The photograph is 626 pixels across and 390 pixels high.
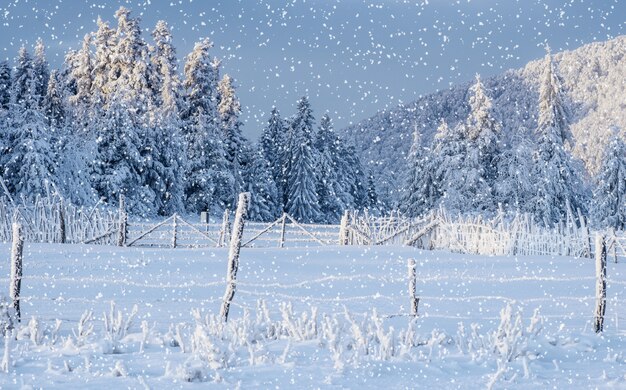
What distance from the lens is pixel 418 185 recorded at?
167 feet

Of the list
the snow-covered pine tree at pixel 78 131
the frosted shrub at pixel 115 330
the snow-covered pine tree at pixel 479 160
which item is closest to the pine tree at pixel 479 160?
the snow-covered pine tree at pixel 479 160

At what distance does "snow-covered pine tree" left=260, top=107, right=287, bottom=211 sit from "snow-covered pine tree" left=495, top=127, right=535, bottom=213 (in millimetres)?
18789

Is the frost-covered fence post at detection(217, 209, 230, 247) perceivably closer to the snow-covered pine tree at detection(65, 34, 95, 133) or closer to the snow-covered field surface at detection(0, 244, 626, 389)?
the snow-covered field surface at detection(0, 244, 626, 389)

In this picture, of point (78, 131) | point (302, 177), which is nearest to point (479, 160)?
point (302, 177)

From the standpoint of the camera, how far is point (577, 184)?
1634 inches

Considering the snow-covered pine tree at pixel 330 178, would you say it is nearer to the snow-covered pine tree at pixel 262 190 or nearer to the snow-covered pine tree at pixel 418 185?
the snow-covered pine tree at pixel 262 190

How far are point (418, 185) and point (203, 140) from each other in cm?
1540

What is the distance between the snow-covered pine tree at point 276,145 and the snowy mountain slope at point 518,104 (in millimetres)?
62609

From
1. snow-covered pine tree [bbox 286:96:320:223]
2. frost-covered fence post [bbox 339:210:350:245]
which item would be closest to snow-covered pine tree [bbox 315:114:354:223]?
snow-covered pine tree [bbox 286:96:320:223]

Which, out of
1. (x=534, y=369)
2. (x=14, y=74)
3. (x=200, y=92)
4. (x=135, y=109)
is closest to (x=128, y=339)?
(x=534, y=369)

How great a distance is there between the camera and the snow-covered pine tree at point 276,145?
5575cm

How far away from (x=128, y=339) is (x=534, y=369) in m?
4.57

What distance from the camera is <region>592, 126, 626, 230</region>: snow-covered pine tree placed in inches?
1796

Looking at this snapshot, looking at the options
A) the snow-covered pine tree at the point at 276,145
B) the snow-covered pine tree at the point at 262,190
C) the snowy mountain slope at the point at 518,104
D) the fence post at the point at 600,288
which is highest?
the snowy mountain slope at the point at 518,104
